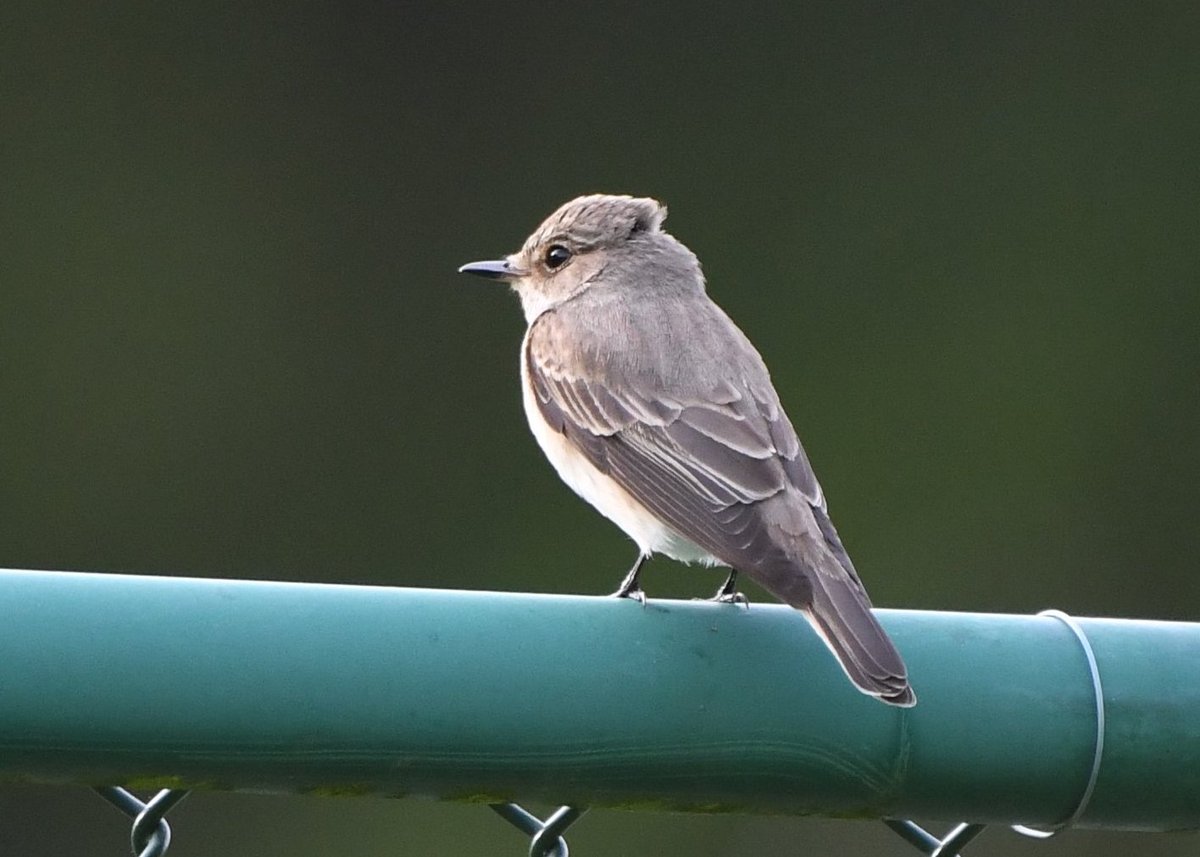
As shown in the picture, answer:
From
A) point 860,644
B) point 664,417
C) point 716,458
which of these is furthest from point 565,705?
point 664,417

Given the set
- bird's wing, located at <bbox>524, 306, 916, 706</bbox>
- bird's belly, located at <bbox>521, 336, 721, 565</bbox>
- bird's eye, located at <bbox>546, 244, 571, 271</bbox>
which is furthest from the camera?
bird's eye, located at <bbox>546, 244, 571, 271</bbox>

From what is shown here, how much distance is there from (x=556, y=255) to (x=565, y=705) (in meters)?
2.98

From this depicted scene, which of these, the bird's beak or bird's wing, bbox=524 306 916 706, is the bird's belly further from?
the bird's beak

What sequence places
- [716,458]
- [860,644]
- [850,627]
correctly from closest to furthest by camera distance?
[860,644] → [850,627] → [716,458]

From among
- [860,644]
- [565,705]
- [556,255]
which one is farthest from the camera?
[556,255]

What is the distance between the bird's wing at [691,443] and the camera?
337cm

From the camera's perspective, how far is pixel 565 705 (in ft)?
6.89

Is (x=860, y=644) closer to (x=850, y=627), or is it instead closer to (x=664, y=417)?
(x=850, y=627)

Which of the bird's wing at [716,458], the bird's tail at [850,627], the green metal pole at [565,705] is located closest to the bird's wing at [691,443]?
the bird's wing at [716,458]

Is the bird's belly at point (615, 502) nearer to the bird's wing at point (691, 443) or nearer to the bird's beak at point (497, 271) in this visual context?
the bird's wing at point (691, 443)

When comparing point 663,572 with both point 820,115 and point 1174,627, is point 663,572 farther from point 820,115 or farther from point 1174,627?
point 1174,627

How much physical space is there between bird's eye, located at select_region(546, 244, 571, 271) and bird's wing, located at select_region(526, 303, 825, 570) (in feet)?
2.13

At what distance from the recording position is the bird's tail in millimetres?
2211

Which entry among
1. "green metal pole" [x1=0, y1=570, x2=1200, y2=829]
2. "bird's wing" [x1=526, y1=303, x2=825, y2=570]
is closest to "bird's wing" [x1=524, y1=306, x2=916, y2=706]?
"bird's wing" [x1=526, y1=303, x2=825, y2=570]
